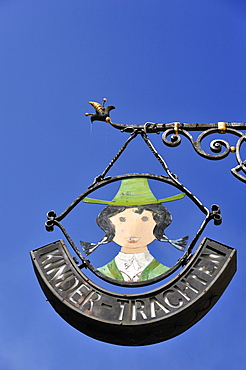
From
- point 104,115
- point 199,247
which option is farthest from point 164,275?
point 104,115

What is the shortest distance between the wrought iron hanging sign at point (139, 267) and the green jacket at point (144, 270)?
0.04 feet

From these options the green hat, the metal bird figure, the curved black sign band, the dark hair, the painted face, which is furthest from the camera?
the metal bird figure

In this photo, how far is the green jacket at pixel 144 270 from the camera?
26.9 ft

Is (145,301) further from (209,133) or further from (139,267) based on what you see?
(209,133)

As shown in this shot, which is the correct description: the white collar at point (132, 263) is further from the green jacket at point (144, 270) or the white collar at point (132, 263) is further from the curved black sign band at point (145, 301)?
the curved black sign band at point (145, 301)

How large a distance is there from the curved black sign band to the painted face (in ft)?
2.94

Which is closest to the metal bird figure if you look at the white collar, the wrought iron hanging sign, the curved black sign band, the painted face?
the wrought iron hanging sign

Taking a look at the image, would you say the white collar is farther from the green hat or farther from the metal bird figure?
the metal bird figure

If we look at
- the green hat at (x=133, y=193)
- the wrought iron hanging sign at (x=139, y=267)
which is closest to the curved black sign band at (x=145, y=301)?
the wrought iron hanging sign at (x=139, y=267)

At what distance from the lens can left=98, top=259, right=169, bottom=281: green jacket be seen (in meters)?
8.20

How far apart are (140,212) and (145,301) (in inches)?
64.7

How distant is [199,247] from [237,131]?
1.55 metres

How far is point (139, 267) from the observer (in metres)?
8.42

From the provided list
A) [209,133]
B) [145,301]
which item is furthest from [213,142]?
[145,301]
